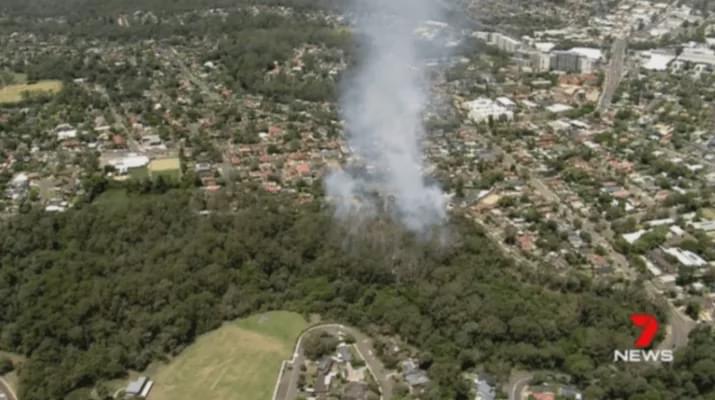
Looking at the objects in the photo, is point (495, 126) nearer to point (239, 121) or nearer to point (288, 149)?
point (288, 149)

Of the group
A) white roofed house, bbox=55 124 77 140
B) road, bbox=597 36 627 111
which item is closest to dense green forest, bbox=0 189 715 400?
white roofed house, bbox=55 124 77 140

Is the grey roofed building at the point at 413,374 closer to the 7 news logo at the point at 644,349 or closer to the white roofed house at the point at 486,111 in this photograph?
the 7 news logo at the point at 644,349

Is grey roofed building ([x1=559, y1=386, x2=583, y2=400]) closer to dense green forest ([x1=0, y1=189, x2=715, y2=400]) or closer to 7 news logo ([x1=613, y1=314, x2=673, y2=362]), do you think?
dense green forest ([x1=0, y1=189, x2=715, y2=400])

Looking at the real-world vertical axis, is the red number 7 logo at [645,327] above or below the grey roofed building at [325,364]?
below

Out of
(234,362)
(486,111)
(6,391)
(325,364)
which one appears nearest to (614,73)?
(486,111)

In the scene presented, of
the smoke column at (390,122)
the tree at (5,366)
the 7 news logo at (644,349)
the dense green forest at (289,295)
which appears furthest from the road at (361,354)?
the tree at (5,366)
